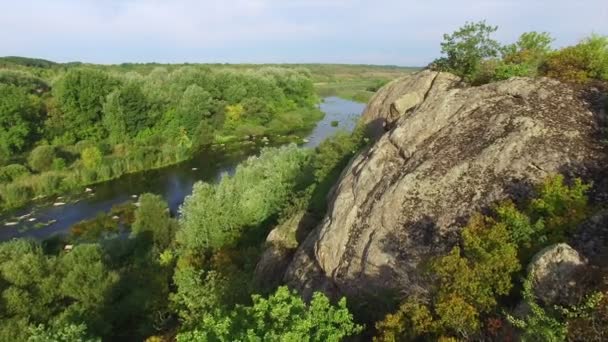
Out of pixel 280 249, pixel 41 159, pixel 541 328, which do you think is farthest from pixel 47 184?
pixel 541 328

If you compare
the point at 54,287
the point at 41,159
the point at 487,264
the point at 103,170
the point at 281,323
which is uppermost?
the point at 487,264

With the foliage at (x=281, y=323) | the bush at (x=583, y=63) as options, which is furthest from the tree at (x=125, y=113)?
the foliage at (x=281, y=323)

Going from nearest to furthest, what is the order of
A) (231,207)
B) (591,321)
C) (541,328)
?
(591,321)
(541,328)
(231,207)

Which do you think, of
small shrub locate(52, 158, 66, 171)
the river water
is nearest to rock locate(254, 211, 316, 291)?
the river water

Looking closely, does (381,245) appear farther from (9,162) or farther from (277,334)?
(9,162)

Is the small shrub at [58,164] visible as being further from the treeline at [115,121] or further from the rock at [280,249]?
the rock at [280,249]

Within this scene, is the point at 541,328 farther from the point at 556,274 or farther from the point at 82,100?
the point at 82,100

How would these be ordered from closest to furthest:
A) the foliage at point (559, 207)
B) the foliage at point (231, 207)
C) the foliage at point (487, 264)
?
the foliage at point (487, 264), the foliage at point (559, 207), the foliage at point (231, 207)
